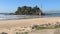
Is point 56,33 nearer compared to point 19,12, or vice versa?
point 56,33

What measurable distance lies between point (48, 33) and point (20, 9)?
2353 inches

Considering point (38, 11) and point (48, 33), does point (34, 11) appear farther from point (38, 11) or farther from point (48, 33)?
point (48, 33)

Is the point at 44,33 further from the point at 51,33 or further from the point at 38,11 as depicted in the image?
the point at 38,11

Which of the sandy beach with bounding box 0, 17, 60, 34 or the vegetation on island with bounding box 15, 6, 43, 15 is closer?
the sandy beach with bounding box 0, 17, 60, 34

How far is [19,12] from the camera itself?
235 ft

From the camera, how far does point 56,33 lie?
10.6 metres

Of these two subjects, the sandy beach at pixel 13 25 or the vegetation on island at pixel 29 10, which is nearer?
the sandy beach at pixel 13 25

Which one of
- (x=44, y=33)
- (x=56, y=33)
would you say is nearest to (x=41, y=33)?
(x=44, y=33)

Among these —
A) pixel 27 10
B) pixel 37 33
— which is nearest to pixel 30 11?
pixel 27 10

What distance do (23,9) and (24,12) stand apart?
1.57m

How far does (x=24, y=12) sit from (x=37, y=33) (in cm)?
5967

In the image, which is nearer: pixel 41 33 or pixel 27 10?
pixel 41 33

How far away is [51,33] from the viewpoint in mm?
10703

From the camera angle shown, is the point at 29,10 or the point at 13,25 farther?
the point at 29,10
